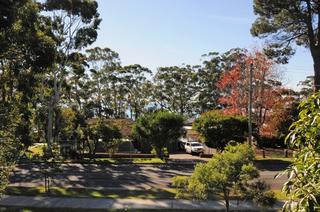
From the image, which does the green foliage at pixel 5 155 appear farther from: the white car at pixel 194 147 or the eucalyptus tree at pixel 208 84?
the eucalyptus tree at pixel 208 84

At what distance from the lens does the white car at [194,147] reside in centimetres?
4975

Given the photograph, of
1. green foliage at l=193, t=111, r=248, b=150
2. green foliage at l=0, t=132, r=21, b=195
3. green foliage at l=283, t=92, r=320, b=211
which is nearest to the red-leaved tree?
green foliage at l=193, t=111, r=248, b=150

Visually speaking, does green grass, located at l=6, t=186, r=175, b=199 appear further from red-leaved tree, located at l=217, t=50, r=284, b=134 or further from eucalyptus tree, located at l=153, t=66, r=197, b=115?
eucalyptus tree, located at l=153, t=66, r=197, b=115

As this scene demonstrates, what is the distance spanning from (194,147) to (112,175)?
23.0 meters

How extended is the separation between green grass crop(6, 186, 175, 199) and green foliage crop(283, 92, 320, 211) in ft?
60.2

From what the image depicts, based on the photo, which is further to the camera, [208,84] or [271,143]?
[208,84]

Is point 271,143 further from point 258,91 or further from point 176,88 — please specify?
point 176,88

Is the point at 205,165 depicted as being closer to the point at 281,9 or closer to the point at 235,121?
the point at 281,9

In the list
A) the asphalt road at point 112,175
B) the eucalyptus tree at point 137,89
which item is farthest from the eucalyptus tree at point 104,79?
the asphalt road at point 112,175

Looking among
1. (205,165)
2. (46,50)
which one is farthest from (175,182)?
(46,50)

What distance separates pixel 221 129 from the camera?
38.5m

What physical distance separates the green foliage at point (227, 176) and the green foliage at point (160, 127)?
872 inches

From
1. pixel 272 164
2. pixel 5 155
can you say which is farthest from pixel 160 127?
pixel 5 155

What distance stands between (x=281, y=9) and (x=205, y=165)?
1634 centimetres
